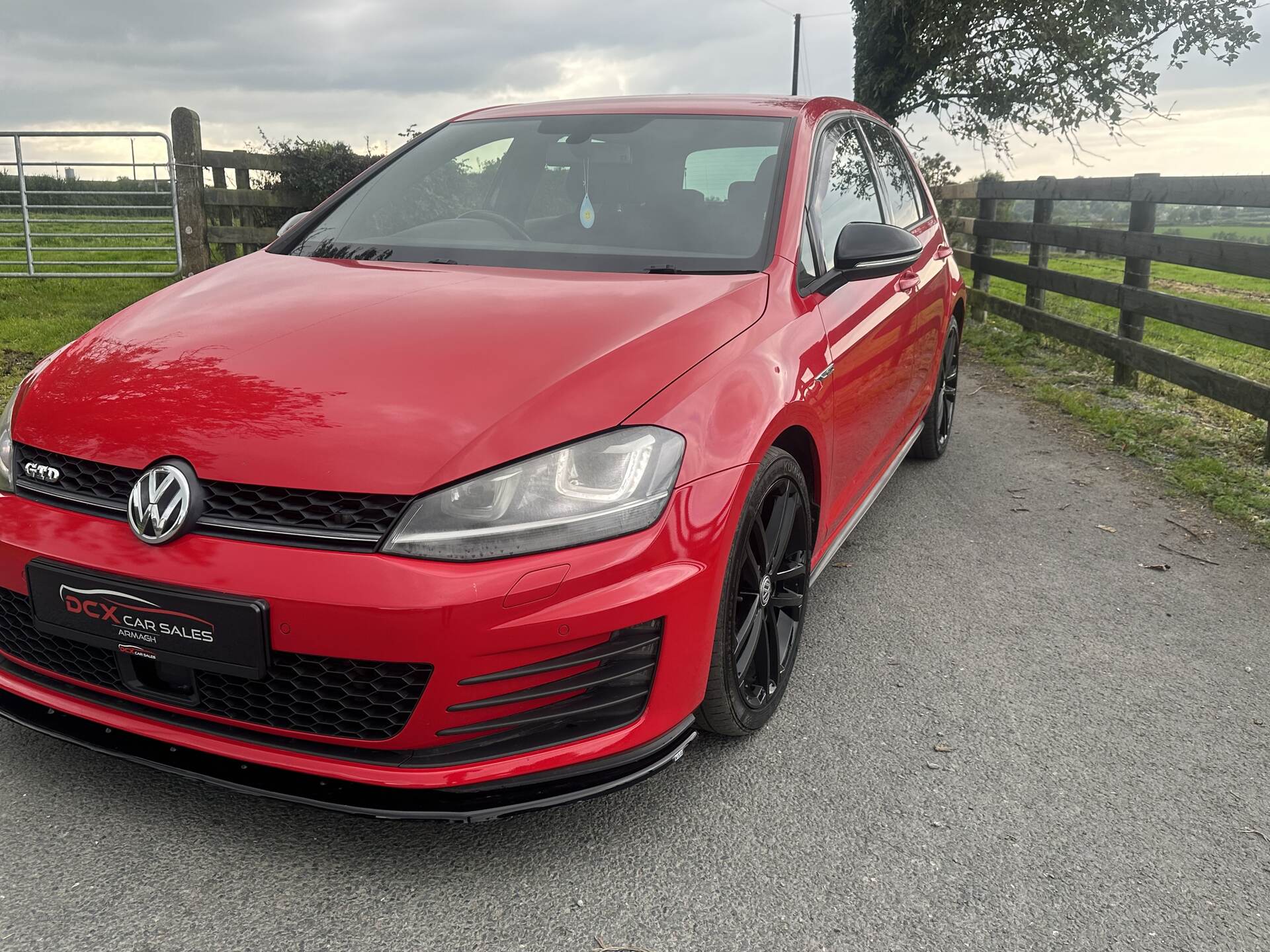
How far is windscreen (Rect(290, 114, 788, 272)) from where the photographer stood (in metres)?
2.98

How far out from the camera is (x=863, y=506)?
12.3ft

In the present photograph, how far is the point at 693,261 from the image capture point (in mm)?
2881

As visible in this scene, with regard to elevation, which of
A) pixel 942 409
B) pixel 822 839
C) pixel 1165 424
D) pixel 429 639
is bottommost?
pixel 822 839

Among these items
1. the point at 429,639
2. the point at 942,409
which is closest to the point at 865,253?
the point at 429,639

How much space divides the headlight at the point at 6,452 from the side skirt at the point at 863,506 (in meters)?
2.05

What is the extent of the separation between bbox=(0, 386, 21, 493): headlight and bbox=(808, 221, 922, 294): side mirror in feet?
6.81

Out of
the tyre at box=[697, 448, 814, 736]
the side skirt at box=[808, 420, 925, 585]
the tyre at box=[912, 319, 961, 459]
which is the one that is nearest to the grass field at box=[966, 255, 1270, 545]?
the tyre at box=[912, 319, 961, 459]

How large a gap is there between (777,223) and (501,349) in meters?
1.07

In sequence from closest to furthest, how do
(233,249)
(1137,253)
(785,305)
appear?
(785,305)
(1137,253)
(233,249)

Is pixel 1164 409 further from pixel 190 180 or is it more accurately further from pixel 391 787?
pixel 190 180

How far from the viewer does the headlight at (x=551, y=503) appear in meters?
1.96

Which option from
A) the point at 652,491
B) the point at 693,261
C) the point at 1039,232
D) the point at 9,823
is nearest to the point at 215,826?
the point at 9,823

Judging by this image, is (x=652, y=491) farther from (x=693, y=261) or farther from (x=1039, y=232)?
(x=1039, y=232)

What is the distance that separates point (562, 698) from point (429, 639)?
31 centimetres
